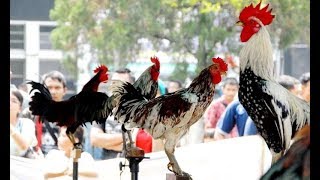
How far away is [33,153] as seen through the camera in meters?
2.80

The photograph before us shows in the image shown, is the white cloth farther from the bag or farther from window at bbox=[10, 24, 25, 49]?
window at bbox=[10, 24, 25, 49]

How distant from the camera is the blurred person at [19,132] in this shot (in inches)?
108

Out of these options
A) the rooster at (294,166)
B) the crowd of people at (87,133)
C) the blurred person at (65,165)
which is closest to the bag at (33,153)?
the crowd of people at (87,133)

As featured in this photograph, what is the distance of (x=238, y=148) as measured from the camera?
102 inches

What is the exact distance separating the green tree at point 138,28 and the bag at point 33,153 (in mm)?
1248

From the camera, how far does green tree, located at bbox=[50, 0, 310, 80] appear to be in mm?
4035

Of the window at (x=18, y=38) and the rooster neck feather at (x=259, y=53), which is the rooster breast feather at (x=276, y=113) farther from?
the window at (x=18, y=38)

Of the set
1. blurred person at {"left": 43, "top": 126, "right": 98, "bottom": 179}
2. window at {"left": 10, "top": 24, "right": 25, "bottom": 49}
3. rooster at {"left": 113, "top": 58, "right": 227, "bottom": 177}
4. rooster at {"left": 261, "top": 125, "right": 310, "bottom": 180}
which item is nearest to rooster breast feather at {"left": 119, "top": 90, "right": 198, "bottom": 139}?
rooster at {"left": 113, "top": 58, "right": 227, "bottom": 177}

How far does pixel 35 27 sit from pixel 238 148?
1726 mm

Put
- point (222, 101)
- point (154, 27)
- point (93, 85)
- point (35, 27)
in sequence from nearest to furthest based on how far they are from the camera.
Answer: point (93, 85), point (222, 101), point (35, 27), point (154, 27)

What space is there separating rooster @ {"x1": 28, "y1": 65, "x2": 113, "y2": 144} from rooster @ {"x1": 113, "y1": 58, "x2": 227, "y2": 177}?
0.13 metres

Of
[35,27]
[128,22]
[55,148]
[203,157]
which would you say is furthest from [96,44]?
[203,157]

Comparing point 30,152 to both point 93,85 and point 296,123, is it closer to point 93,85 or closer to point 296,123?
point 93,85

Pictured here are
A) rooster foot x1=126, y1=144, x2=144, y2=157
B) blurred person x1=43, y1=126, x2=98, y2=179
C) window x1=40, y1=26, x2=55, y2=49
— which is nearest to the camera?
rooster foot x1=126, y1=144, x2=144, y2=157
